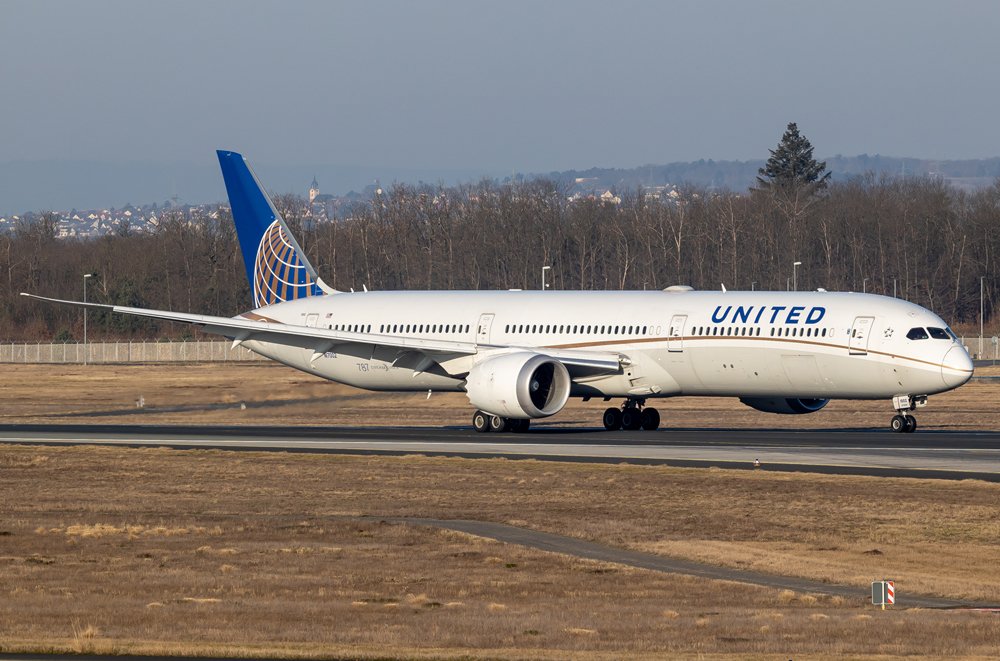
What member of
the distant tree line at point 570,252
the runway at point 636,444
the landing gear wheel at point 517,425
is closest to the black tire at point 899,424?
the runway at point 636,444

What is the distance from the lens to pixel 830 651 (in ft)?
52.3

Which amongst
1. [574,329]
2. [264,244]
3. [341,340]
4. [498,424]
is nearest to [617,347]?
[574,329]

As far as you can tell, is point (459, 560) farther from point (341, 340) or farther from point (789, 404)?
point (341, 340)

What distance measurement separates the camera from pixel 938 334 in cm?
4381

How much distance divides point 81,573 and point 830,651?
10988 millimetres

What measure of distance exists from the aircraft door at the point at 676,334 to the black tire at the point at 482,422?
620cm

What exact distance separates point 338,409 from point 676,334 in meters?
12.9

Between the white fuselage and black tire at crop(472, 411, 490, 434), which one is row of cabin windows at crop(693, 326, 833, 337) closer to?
the white fuselage

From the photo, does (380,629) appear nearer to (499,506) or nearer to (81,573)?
(81,573)

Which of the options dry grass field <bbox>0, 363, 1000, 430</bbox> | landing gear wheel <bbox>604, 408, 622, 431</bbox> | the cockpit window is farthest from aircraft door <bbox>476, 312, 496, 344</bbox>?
the cockpit window

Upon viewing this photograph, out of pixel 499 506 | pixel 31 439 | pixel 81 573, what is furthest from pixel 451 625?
pixel 31 439

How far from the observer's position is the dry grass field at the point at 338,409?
5366 centimetres

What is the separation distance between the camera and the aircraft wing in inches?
1875

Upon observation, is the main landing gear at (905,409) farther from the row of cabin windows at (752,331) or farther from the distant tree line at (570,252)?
the distant tree line at (570,252)
